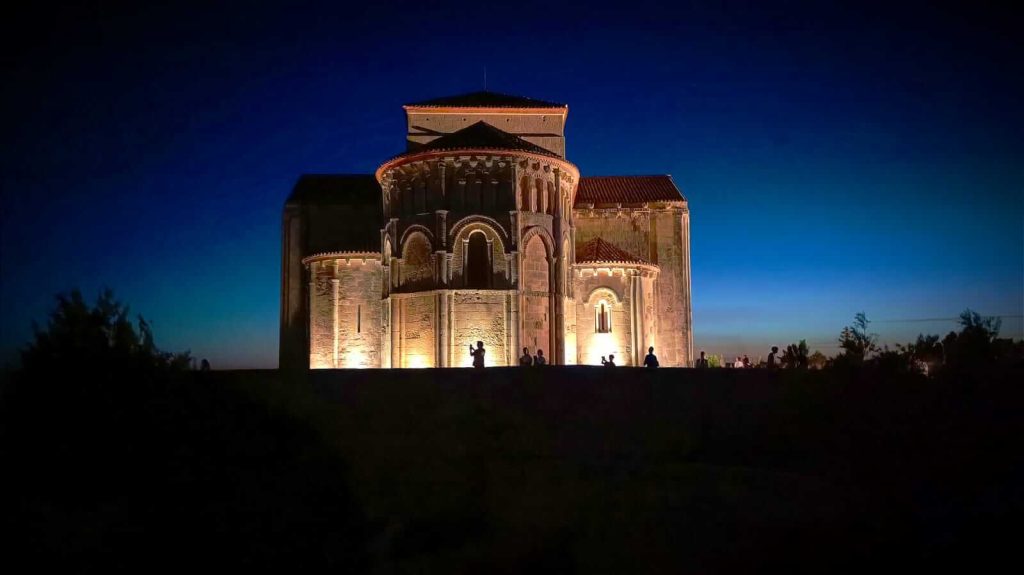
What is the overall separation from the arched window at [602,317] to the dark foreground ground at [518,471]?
9.23 meters

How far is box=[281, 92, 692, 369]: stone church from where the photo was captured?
2489cm

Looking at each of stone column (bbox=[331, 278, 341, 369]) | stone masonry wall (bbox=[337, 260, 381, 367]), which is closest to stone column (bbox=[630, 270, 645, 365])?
stone masonry wall (bbox=[337, 260, 381, 367])

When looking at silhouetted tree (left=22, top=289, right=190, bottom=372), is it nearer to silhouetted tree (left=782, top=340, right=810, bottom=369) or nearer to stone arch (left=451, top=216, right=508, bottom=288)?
stone arch (left=451, top=216, right=508, bottom=288)

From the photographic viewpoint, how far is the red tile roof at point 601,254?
94.0 ft

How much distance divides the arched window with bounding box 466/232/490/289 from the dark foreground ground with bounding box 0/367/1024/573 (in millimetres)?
6439

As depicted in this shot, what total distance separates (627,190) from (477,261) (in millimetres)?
10690

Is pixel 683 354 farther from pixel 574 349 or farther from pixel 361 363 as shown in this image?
pixel 361 363

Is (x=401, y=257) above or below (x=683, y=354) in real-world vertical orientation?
above

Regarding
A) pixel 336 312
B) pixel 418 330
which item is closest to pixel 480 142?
pixel 418 330

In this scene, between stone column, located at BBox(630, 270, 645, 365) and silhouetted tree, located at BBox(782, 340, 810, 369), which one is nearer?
silhouetted tree, located at BBox(782, 340, 810, 369)

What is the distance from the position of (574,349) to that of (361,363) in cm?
708

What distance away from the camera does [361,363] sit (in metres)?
28.4

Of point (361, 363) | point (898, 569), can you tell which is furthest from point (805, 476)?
point (361, 363)

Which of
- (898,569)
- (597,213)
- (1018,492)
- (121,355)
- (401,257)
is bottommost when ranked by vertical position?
(898,569)
